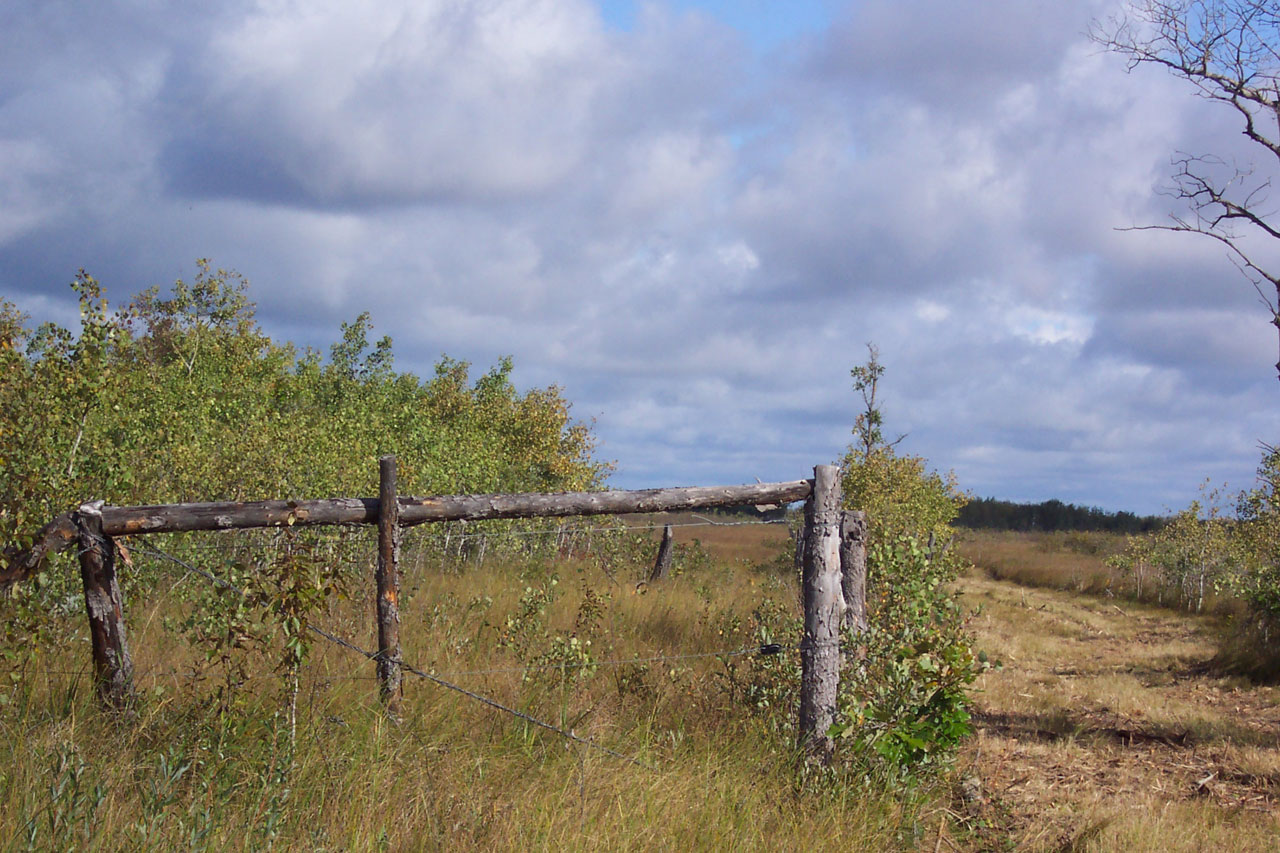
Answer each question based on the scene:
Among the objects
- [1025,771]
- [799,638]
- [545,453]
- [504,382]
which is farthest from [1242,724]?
[504,382]

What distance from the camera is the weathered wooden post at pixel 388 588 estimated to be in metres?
5.92

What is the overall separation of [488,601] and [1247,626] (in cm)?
1336

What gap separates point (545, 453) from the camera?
36.7 m

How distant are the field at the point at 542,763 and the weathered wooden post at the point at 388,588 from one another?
0.15m

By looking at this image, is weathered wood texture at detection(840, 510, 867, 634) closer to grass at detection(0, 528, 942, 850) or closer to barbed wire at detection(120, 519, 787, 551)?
barbed wire at detection(120, 519, 787, 551)

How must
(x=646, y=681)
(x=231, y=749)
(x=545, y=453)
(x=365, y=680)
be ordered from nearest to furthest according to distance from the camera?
1. (x=231, y=749)
2. (x=365, y=680)
3. (x=646, y=681)
4. (x=545, y=453)

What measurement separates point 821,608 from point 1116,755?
17.5 ft

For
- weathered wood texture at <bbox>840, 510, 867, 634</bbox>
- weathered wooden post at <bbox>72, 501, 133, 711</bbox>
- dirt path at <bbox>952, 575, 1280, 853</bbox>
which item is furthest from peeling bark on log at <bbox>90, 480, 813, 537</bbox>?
dirt path at <bbox>952, 575, 1280, 853</bbox>

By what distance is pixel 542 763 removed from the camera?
18.5ft

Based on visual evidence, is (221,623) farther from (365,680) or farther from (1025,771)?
(1025,771)

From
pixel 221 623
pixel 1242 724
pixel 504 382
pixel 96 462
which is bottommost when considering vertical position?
pixel 1242 724

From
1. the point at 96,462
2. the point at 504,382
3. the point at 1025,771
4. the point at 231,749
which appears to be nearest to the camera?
the point at 231,749

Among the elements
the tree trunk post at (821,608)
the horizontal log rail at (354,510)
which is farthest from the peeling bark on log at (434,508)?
the tree trunk post at (821,608)

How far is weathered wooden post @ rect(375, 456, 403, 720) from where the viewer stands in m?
5.92
